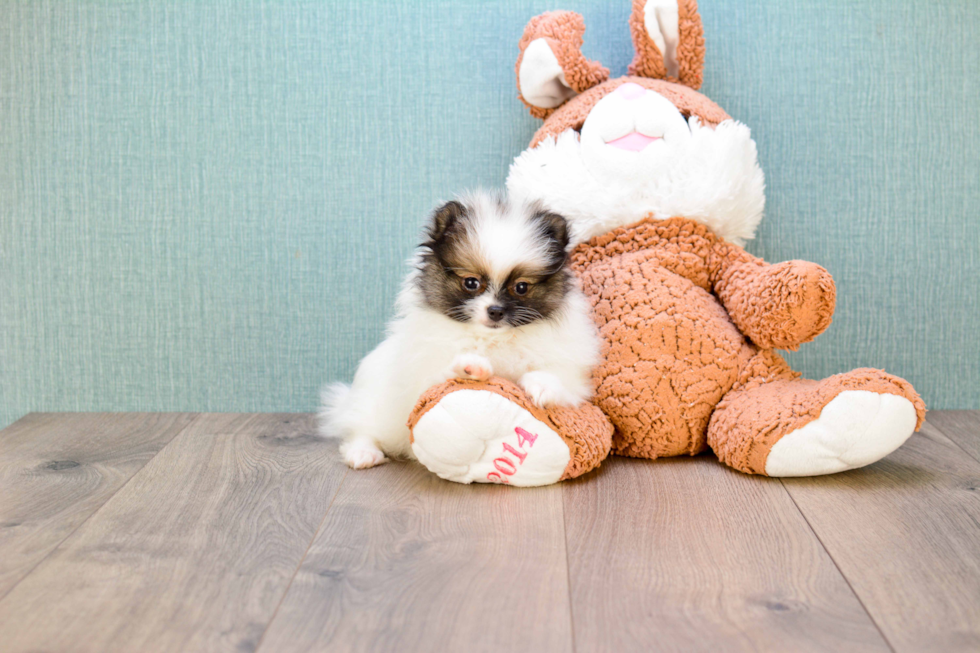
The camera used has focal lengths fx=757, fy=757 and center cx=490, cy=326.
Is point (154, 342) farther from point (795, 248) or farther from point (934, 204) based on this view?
point (934, 204)

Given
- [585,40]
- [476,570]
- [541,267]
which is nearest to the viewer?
[476,570]

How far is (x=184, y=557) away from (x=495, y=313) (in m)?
0.62

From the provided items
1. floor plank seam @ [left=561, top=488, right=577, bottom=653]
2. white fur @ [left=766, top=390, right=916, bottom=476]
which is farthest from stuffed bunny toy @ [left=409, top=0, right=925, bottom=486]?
floor plank seam @ [left=561, top=488, right=577, bottom=653]

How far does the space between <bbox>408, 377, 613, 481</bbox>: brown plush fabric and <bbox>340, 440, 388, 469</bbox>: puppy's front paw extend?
208 mm

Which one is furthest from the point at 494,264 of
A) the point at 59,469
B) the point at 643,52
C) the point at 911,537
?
the point at 59,469

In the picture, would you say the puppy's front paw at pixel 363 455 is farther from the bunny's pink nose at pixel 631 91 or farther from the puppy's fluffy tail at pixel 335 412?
the bunny's pink nose at pixel 631 91

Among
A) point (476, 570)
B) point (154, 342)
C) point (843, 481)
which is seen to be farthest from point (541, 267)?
point (154, 342)

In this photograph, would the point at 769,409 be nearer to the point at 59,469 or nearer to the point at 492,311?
the point at 492,311

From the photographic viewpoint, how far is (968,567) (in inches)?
41.5

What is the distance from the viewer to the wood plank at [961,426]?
1.63 metres

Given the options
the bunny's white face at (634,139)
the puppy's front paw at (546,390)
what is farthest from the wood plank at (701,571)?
the bunny's white face at (634,139)

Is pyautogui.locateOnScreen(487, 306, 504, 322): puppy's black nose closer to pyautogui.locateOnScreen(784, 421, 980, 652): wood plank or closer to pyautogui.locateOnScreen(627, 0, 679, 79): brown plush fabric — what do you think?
pyautogui.locateOnScreen(784, 421, 980, 652): wood plank

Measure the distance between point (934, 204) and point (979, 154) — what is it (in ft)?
0.51

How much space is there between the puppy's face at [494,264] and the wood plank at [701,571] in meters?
0.34
